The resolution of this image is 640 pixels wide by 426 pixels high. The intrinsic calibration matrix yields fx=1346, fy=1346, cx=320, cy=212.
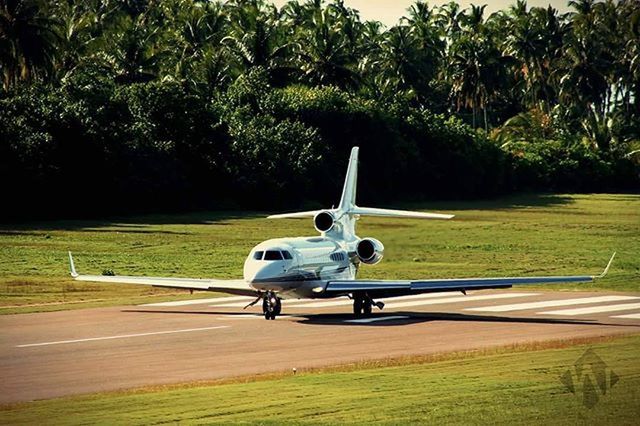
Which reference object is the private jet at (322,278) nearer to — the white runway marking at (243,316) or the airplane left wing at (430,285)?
the airplane left wing at (430,285)

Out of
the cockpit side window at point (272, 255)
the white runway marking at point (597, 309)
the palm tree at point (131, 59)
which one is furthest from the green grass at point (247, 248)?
the palm tree at point (131, 59)

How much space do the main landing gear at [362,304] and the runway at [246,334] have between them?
1.22ft

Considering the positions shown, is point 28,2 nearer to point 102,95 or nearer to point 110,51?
point 102,95

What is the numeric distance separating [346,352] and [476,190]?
71033 millimetres

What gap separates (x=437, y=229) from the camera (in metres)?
62.4

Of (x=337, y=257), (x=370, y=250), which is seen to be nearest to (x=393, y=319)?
(x=370, y=250)

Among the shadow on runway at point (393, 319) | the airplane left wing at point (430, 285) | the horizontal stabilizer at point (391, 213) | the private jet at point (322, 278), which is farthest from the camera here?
the shadow on runway at point (393, 319)

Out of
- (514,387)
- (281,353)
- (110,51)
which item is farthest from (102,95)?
(514,387)

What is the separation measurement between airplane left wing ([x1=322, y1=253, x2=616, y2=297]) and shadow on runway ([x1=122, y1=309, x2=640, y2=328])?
1092mm

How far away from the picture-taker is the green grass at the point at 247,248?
184ft

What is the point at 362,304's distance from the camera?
48.0 meters

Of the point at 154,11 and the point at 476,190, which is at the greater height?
the point at 154,11

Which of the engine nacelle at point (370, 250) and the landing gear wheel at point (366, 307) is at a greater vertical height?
the engine nacelle at point (370, 250)

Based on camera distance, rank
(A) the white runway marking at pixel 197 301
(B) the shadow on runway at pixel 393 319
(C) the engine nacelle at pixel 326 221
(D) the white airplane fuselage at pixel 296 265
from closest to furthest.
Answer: (D) the white airplane fuselage at pixel 296 265, (B) the shadow on runway at pixel 393 319, (C) the engine nacelle at pixel 326 221, (A) the white runway marking at pixel 197 301
